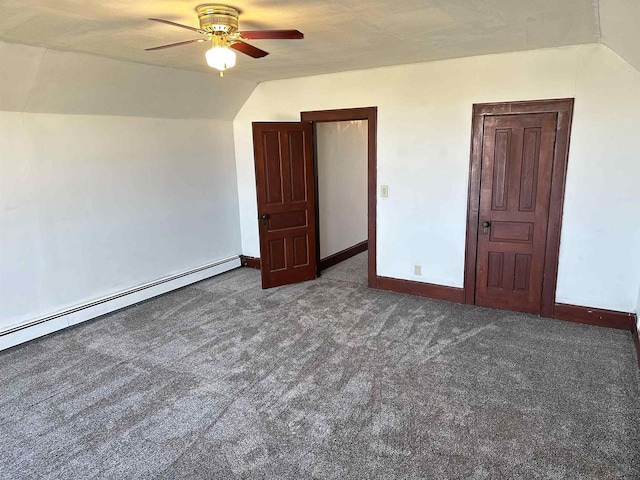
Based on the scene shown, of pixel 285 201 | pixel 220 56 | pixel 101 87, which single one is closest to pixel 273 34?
pixel 220 56

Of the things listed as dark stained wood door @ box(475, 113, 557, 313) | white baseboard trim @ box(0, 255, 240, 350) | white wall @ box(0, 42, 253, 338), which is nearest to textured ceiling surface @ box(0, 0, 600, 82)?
white wall @ box(0, 42, 253, 338)

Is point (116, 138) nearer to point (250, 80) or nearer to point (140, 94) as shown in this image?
point (140, 94)

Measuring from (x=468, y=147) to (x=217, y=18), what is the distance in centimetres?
268

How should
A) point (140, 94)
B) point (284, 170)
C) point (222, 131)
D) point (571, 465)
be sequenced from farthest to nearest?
point (222, 131), point (284, 170), point (140, 94), point (571, 465)

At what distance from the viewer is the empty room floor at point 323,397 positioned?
2.26m

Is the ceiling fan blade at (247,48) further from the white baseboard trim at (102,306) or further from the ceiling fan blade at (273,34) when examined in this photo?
the white baseboard trim at (102,306)

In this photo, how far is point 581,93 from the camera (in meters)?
A: 3.56

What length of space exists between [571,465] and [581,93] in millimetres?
2942

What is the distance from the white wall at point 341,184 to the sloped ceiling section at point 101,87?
1308 mm

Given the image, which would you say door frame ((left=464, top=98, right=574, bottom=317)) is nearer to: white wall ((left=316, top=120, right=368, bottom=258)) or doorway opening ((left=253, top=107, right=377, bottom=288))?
doorway opening ((left=253, top=107, right=377, bottom=288))

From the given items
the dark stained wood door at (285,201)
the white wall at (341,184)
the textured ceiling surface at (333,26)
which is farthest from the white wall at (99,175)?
the white wall at (341,184)

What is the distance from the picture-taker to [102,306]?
4.31m

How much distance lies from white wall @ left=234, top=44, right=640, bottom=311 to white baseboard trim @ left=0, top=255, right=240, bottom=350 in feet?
7.29

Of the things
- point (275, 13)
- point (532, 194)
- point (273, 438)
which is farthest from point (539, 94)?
point (273, 438)
